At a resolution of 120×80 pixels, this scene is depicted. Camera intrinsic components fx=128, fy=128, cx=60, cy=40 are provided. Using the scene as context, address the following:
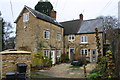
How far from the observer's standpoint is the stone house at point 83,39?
2265 centimetres

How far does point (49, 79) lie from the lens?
34.7 ft

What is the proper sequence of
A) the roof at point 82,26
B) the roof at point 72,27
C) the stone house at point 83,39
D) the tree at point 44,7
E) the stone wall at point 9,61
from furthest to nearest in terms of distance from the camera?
the tree at point 44,7 → the roof at point 72,27 → the roof at point 82,26 → the stone house at point 83,39 → the stone wall at point 9,61

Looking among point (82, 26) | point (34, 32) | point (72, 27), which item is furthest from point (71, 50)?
point (34, 32)

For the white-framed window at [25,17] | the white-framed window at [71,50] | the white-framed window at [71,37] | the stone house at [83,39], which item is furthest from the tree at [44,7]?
the white-framed window at [25,17]

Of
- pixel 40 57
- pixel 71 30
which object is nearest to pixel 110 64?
pixel 40 57

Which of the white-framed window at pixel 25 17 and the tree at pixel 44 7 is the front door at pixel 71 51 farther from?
the tree at pixel 44 7

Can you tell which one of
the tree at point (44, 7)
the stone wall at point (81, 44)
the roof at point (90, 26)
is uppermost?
the tree at point (44, 7)

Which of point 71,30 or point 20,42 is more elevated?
point 71,30

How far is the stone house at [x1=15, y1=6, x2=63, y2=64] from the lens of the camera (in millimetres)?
18734

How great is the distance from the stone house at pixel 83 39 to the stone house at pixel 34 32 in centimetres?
328

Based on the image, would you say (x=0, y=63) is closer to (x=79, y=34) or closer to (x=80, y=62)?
(x=80, y=62)

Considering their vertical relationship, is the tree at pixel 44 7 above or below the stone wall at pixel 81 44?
above

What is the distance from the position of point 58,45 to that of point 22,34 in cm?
649

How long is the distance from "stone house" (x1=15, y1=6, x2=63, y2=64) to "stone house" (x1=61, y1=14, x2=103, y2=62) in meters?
3.28
